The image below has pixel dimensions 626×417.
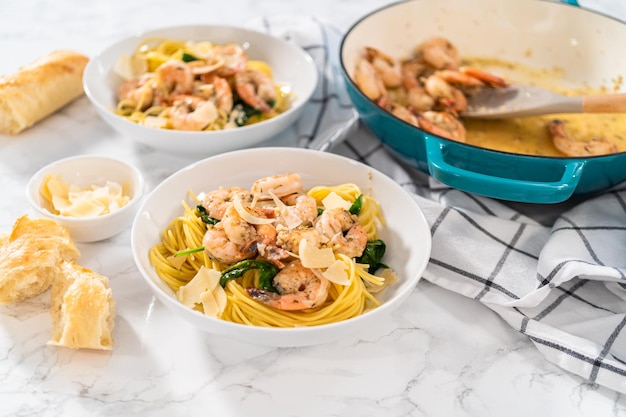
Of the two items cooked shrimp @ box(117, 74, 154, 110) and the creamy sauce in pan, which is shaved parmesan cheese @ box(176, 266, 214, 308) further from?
the creamy sauce in pan

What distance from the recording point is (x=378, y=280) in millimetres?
1562

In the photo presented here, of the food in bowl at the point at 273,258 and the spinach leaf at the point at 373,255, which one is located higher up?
the food in bowl at the point at 273,258

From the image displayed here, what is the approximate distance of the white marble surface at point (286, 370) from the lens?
1421 mm

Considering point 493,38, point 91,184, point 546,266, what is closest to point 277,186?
point 91,184

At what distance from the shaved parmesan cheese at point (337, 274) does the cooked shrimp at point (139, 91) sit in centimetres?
95

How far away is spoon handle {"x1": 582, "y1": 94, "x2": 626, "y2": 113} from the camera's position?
1.92 m

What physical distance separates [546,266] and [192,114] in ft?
3.44

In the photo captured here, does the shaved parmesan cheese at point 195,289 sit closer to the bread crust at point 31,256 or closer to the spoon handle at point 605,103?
the bread crust at point 31,256

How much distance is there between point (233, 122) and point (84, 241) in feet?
1.93

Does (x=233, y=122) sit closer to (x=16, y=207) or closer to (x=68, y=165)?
(x=68, y=165)

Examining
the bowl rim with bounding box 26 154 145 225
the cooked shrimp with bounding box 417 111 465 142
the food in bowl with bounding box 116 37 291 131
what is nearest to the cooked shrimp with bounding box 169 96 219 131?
the food in bowl with bounding box 116 37 291 131

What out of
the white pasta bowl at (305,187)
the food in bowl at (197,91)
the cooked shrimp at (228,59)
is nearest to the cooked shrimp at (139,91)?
the food in bowl at (197,91)

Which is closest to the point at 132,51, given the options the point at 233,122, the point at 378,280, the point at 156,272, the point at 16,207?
the point at 233,122

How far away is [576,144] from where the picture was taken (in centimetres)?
204
